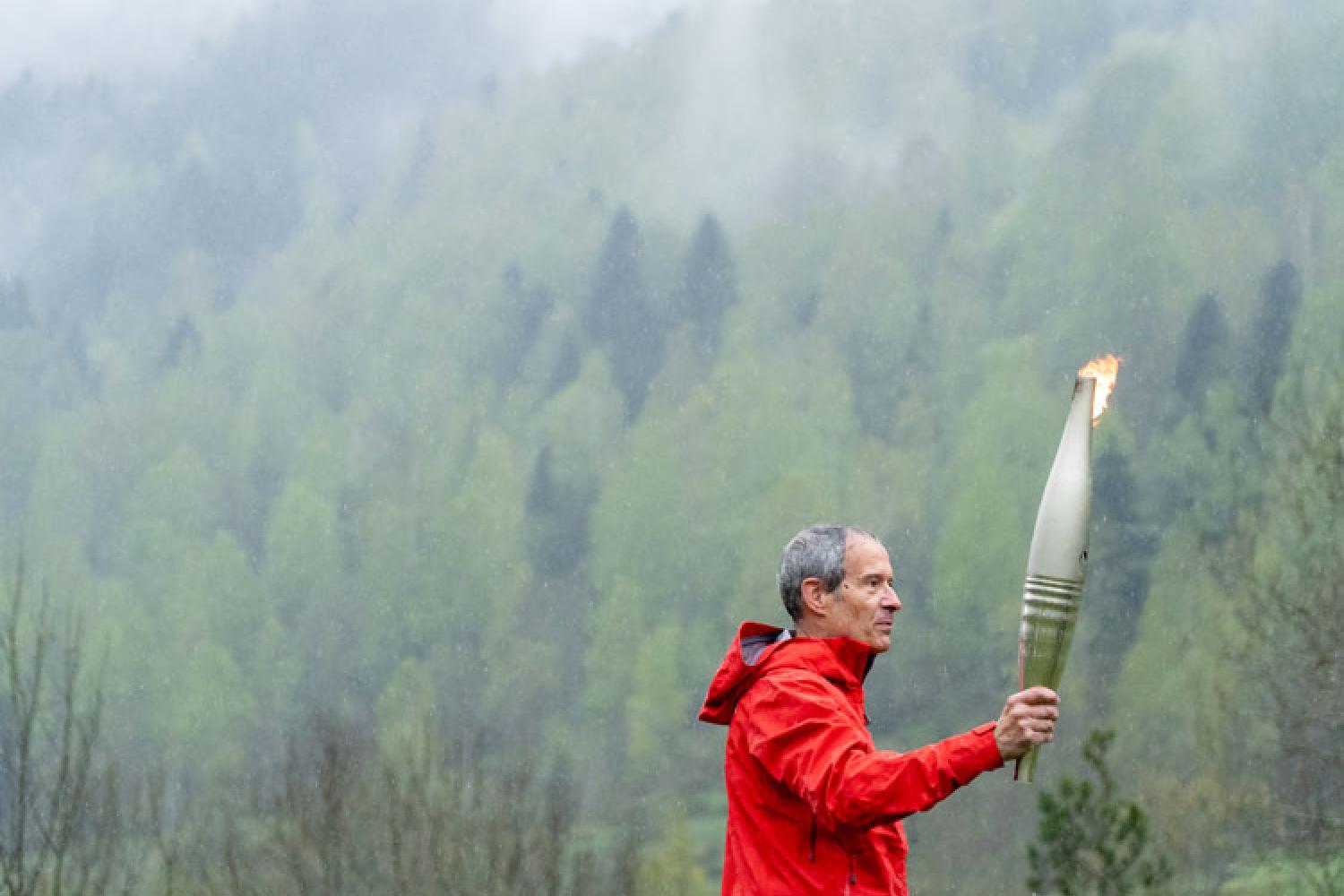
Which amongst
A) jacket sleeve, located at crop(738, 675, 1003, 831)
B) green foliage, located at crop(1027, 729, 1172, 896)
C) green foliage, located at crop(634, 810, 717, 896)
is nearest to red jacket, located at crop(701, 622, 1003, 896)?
jacket sleeve, located at crop(738, 675, 1003, 831)

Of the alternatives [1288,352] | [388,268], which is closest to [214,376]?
[388,268]

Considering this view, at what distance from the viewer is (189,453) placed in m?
35.4

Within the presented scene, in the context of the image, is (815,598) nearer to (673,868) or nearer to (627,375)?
(673,868)

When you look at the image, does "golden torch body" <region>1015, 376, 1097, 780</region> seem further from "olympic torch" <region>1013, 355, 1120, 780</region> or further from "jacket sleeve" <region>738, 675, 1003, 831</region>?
"jacket sleeve" <region>738, 675, 1003, 831</region>

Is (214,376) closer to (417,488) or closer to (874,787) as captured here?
(417,488)

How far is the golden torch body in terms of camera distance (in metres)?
3.12

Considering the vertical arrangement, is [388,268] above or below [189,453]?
above

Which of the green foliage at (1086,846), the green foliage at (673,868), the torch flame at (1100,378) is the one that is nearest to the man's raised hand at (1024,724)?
the torch flame at (1100,378)

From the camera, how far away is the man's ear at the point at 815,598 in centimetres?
326

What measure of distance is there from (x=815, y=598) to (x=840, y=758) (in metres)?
0.42

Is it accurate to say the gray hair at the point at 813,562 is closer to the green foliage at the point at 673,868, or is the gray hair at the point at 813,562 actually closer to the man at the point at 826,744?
the man at the point at 826,744

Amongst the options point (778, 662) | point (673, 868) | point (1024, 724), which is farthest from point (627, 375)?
point (1024, 724)

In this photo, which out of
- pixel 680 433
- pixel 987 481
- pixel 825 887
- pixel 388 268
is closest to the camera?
pixel 825 887

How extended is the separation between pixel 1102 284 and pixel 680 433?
860 centimetres
